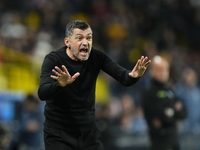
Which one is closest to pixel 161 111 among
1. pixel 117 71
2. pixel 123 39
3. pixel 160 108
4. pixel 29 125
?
pixel 160 108

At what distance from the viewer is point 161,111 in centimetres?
627

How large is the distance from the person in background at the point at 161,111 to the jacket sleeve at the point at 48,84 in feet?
8.68

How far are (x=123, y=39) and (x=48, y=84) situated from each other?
8.79m

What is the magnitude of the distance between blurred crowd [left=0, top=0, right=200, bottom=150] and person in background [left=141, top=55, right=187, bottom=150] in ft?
6.00

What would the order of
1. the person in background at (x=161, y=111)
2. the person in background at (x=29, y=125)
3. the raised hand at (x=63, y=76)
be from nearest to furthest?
the raised hand at (x=63, y=76) < the person in background at (x=161, y=111) < the person in background at (x=29, y=125)

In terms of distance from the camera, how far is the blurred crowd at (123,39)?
9.20 m

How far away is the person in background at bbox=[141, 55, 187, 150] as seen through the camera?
6.27 m

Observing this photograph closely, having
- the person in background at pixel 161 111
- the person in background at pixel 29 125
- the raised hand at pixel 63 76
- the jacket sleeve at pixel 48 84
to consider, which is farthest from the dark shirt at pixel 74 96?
the person in background at pixel 29 125

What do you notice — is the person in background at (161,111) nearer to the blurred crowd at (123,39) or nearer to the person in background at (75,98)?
the blurred crowd at (123,39)

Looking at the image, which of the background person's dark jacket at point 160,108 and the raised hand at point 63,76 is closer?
the raised hand at point 63,76

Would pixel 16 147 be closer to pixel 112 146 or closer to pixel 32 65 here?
pixel 112 146

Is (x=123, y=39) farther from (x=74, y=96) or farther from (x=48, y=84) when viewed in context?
(x=48, y=84)

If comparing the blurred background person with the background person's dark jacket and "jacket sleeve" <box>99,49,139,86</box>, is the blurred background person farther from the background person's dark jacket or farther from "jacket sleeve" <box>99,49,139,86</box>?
"jacket sleeve" <box>99,49,139,86</box>

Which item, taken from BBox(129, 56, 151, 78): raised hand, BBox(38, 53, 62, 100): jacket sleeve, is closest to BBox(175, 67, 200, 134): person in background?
BBox(129, 56, 151, 78): raised hand
